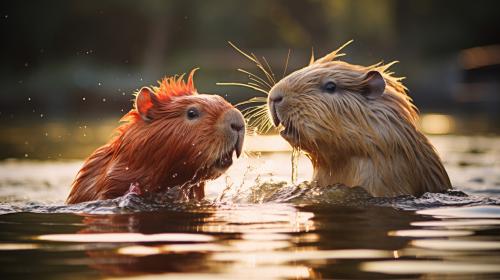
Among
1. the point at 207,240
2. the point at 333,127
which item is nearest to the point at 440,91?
the point at 333,127

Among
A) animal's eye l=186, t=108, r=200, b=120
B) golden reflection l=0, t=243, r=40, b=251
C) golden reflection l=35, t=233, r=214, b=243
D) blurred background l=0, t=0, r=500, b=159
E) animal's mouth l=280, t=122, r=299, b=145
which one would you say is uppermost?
blurred background l=0, t=0, r=500, b=159

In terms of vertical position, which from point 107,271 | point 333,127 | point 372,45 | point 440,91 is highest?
point 372,45

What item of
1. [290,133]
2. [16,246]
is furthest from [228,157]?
[16,246]

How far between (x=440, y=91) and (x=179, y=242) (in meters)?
28.5

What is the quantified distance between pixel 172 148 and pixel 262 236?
1.56m

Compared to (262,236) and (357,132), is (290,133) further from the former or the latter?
(262,236)

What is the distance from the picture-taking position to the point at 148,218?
653 centimetres

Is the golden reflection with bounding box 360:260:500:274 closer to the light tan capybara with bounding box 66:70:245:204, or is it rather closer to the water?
the water

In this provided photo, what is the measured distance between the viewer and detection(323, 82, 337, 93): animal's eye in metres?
7.70

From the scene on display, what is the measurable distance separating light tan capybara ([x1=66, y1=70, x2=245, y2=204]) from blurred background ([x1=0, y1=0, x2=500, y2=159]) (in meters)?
18.7

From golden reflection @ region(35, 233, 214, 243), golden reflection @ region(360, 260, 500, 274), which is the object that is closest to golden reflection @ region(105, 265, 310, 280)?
golden reflection @ region(360, 260, 500, 274)

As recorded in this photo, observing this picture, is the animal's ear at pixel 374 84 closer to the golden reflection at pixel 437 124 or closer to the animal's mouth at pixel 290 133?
the animal's mouth at pixel 290 133

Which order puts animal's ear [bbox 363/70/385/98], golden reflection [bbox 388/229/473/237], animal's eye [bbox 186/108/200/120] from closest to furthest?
golden reflection [bbox 388/229/473/237], animal's eye [bbox 186/108/200/120], animal's ear [bbox 363/70/385/98]

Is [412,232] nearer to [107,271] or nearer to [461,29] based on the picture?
[107,271]
